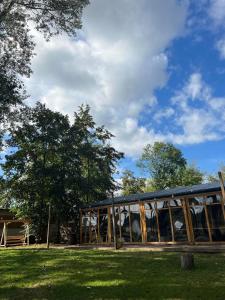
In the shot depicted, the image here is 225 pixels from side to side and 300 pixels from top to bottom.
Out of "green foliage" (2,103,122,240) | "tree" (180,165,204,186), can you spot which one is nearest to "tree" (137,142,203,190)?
"tree" (180,165,204,186)

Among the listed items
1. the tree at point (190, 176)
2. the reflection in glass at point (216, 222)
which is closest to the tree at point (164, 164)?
the tree at point (190, 176)

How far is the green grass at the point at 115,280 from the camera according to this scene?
23.5 feet

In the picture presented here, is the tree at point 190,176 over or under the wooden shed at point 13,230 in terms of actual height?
over

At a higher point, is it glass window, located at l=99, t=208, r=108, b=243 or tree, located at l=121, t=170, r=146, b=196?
tree, located at l=121, t=170, r=146, b=196

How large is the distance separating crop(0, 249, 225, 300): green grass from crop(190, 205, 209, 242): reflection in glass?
195 inches

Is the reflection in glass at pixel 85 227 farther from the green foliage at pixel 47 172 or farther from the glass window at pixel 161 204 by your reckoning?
the glass window at pixel 161 204

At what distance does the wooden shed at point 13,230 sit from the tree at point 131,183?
2077cm

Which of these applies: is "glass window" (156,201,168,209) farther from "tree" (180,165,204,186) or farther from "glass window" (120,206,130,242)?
"tree" (180,165,204,186)

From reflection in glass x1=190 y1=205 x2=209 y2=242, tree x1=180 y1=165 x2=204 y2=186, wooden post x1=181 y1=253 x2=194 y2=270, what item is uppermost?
tree x1=180 y1=165 x2=204 y2=186

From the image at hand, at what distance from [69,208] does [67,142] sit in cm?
562

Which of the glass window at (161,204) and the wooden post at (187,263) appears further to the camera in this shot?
the glass window at (161,204)

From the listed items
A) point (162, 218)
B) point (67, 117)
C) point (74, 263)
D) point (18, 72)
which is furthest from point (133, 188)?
point (74, 263)

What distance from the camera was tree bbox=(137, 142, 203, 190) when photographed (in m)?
53.4

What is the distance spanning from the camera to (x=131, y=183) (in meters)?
48.6
